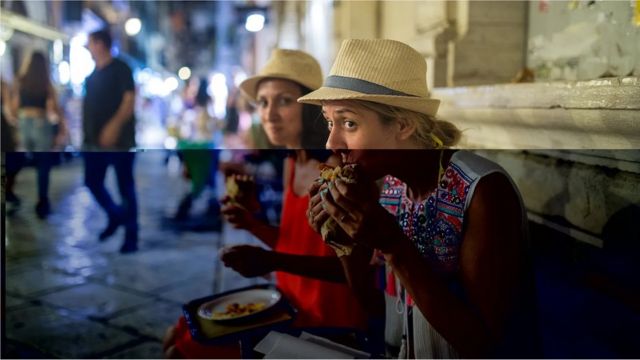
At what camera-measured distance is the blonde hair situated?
1.36 metres

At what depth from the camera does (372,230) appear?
128cm

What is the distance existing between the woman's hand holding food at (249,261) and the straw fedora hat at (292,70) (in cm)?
66

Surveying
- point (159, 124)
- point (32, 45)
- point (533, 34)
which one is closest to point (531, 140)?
point (533, 34)

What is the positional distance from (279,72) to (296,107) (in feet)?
0.75

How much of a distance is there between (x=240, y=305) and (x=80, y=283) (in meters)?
1.01

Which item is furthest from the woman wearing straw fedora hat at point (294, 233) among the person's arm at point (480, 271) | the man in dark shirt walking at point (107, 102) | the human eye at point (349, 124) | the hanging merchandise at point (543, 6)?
the man in dark shirt walking at point (107, 102)

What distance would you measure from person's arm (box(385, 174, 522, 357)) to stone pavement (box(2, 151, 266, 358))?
0.70m

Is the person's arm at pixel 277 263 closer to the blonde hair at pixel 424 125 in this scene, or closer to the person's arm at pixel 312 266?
the person's arm at pixel 312 266

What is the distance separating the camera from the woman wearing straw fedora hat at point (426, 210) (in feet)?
4.29

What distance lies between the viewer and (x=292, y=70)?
2.05m

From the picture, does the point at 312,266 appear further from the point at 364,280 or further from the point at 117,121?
the point at 117,121

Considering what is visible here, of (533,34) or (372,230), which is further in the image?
(533,34)

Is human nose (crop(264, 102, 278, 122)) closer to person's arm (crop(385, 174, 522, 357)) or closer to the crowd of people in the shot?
the crowd of people

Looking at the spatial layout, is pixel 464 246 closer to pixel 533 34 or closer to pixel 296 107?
pixel 296 107
